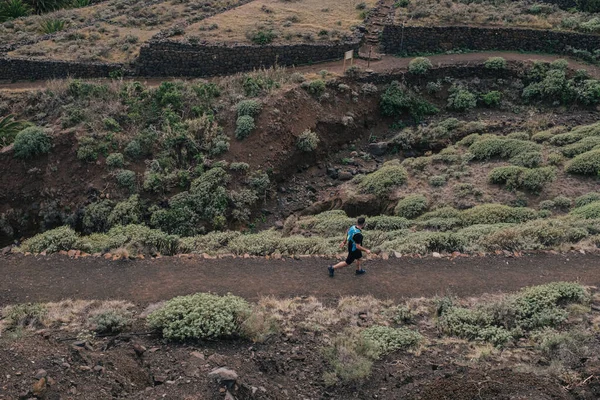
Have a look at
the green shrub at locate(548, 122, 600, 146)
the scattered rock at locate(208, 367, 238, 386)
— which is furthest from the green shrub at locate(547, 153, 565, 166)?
the scattered rock at locate(208, 367, 238, 386)

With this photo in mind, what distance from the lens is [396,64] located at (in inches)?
1023

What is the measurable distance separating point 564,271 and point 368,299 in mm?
4784

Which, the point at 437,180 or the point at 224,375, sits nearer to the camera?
the point at 224,375

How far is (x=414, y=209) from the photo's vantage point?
1744 cm

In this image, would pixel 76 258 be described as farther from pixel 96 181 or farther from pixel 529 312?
pixel 529 312

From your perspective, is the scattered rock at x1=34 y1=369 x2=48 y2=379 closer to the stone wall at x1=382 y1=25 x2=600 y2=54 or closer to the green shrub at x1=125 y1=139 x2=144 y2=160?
the green shrub at x1=125 y1=139 x2=144 y2=160

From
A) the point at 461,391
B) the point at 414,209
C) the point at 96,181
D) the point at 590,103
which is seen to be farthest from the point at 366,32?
the point at 461,391

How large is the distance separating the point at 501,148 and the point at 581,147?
275 centimetres

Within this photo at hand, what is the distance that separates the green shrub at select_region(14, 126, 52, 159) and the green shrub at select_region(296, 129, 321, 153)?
9896 mm

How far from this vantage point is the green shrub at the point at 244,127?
20953 mm

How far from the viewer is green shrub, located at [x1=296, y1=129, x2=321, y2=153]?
21.5 m

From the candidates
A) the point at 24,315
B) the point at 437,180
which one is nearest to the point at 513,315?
the point at 437,180

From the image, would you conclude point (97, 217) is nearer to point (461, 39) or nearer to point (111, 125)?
point (111, 125)

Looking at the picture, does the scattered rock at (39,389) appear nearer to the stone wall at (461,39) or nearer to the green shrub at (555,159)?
the green shrub at (555,159)
